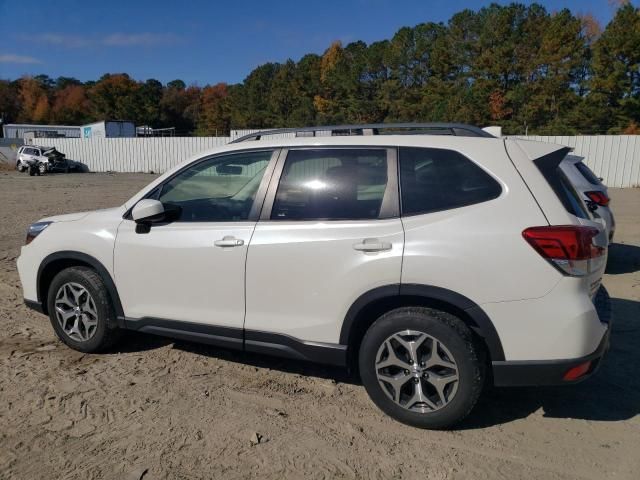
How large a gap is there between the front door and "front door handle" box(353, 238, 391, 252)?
0.79 meters

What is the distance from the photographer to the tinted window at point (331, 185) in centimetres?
341

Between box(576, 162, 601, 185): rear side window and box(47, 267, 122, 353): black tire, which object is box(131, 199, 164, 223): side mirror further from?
box(576, 162, 601, 185): rear side window

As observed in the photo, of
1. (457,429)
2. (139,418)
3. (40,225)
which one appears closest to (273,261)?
(139,418)

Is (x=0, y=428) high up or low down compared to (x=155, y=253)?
down

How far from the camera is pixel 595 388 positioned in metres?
3.88

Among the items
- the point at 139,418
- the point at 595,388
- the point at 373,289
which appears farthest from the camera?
the point at 595,388

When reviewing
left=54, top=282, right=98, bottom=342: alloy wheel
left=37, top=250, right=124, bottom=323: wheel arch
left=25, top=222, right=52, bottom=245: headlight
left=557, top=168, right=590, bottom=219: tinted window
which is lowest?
left=54, top=282, right=98, bottom=342: alloy wheel

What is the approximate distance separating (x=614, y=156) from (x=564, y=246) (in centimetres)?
2227

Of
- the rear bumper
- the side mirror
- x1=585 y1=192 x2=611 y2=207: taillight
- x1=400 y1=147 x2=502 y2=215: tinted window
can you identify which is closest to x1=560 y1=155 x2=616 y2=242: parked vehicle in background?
x1=585 y1=192 x2=611 y2=207: taillight

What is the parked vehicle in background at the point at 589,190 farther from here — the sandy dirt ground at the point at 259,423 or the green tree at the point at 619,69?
the green tree at the point at 619,69

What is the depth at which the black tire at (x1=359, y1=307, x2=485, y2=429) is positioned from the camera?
3.07 meters

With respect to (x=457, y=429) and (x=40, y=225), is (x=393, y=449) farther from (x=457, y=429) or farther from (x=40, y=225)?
(x=40, y=225)

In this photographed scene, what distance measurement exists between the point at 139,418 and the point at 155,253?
1.15 m

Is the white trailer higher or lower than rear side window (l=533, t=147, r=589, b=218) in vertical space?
higher
